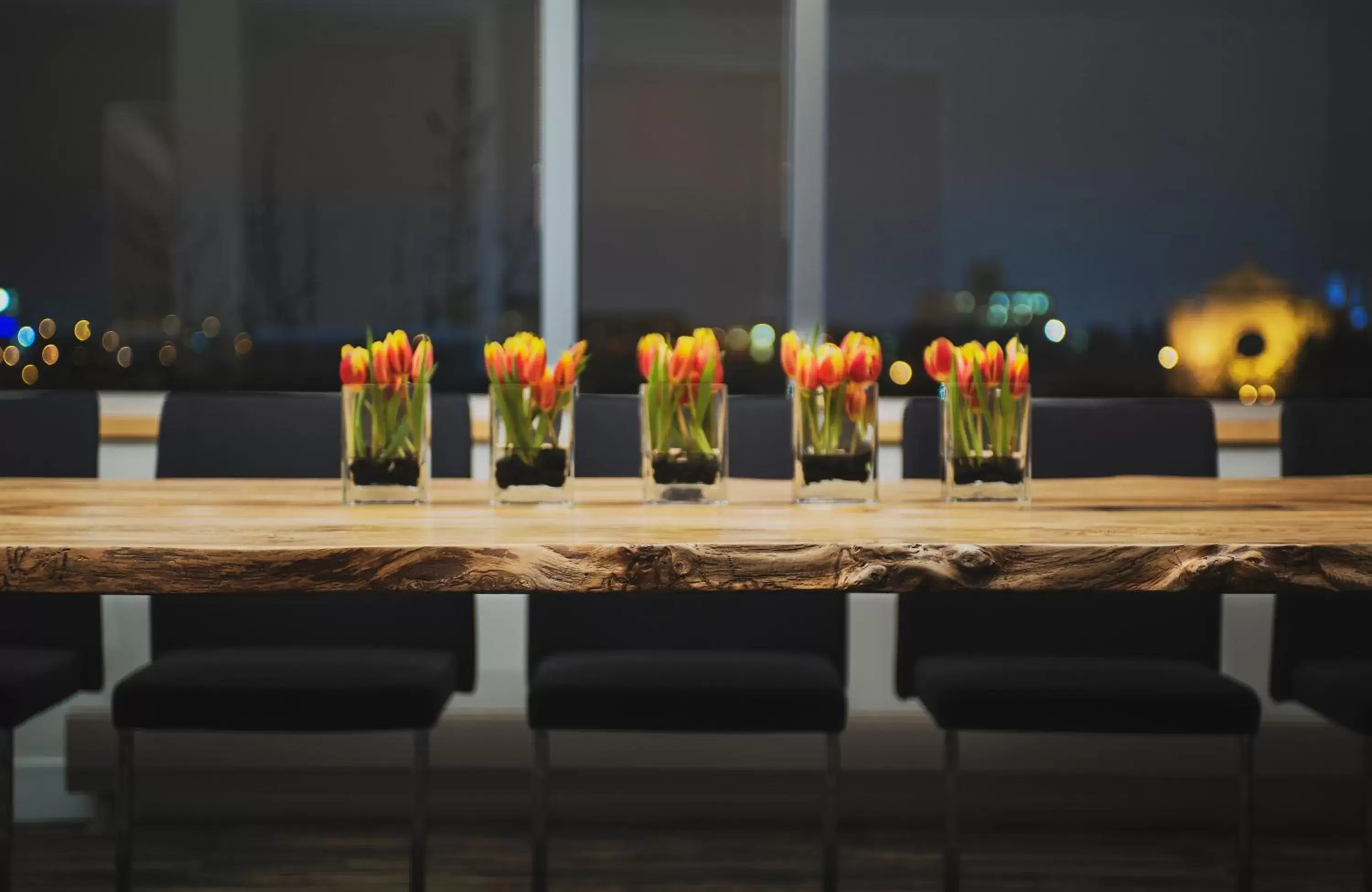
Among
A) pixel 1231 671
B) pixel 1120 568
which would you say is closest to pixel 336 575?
pixel 1120 568

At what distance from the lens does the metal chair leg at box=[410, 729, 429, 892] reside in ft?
7.00

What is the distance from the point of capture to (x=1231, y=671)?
114 inches

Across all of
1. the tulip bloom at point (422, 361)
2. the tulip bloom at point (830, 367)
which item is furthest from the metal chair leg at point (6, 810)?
the tulip bloom at point (830, 367)

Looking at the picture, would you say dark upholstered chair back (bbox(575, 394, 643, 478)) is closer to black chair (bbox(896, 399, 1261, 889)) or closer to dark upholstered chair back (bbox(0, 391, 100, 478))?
black chair (bbox(896, 399, 1261, 889))

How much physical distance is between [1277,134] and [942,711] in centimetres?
264

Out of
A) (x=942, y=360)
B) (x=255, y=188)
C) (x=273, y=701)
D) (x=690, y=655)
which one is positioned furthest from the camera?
(x=255, y=188)

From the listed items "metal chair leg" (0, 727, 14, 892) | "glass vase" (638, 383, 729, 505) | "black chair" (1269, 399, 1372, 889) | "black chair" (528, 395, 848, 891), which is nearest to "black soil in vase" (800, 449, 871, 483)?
"glass vase" (638, 383, 729, 505)

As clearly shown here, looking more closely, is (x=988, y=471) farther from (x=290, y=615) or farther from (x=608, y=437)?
(x=290, y=615)

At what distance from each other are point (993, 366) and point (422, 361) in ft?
2.42

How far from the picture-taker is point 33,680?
205 cm

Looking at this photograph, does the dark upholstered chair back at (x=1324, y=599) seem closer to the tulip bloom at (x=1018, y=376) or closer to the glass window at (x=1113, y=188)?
the tulip bloom at (x=1018, y=376)

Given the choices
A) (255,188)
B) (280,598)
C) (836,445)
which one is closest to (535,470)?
(836,445)

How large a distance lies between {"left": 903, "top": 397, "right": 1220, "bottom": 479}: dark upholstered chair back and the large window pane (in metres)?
1.08

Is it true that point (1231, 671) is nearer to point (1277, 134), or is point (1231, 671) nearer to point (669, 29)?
point (1277, 134)
